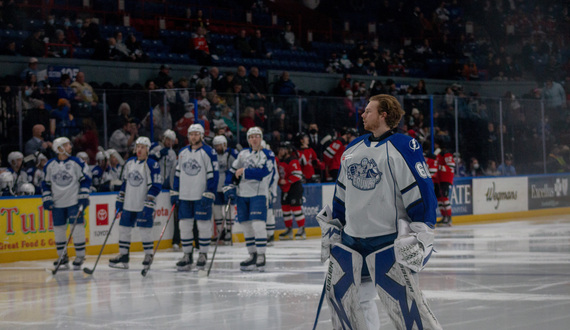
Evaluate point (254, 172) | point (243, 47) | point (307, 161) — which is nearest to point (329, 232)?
point (254, 172)

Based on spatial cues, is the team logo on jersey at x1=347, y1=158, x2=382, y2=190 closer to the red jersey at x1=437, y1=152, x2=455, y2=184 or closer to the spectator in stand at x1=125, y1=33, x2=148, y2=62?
the red jersey at x1=437, y1=152, x2=455, y2=184

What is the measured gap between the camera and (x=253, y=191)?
9.66 m

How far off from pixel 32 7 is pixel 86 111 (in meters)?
5.24

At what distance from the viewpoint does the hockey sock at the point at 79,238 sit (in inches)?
401

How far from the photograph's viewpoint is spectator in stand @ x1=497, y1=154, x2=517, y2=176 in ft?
58.2

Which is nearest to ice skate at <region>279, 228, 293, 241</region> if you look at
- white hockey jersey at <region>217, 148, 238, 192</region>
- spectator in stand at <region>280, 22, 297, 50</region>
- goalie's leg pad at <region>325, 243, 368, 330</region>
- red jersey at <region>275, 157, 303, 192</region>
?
red jersey at <region>275, 157, 303, 192</region>

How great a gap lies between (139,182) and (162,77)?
546 centimetres

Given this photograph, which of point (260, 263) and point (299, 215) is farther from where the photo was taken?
point (299, 215)

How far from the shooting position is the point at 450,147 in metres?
16.6

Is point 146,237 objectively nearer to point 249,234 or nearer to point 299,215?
point 249,234

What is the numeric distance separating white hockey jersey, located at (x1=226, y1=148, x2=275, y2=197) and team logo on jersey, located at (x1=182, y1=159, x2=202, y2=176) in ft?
1.32

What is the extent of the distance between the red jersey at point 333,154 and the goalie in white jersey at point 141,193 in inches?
215

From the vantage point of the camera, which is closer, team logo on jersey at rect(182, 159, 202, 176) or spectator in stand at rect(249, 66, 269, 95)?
team logo on jersey at rect(182, 159, 202, 176)

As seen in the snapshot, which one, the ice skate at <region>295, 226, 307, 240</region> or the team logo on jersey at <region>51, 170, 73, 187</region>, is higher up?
the team logo on jersey at <region>51, 170, 73, 187</region>
